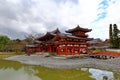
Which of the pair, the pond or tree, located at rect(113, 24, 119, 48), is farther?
tree, located at rect(113, 24, 119, 48)

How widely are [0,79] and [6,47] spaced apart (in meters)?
58.1

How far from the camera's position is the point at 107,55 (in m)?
36.0

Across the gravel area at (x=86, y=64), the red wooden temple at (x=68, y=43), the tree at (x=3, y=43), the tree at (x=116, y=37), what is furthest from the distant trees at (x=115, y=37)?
the tree at (x=3, y=43)

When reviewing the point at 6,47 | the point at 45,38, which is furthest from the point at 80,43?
the point at 6,47

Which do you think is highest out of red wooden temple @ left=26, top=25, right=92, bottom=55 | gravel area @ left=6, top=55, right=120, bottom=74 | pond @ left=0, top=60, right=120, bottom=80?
red wooden temple @ left=26, top=25, right=92, bottom=55

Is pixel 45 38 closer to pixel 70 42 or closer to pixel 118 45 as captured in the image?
pixel 70 42

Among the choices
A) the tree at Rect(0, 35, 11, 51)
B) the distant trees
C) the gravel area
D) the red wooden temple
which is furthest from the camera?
the tree at Rect(0, 35, 11, 51)

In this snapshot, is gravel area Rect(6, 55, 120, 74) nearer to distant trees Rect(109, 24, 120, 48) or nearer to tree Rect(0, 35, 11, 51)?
distant trees Rect(109, 24, 120, 48)

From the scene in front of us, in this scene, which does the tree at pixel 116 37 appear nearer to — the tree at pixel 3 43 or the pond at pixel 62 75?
the pond at pixel 62 75

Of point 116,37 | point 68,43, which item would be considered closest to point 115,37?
point 116,37

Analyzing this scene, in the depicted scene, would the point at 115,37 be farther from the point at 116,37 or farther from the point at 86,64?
the point at 86,64

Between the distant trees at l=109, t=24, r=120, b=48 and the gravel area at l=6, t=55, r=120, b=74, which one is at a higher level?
the distant trees at l=109, t=24, r=120, b=48

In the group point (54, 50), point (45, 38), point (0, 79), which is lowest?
point (0, 79)

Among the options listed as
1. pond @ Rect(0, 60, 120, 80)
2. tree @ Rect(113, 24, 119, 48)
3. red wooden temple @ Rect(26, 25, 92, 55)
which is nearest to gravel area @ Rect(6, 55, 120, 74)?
pond @ Rect(0, 60, 120, 80)
